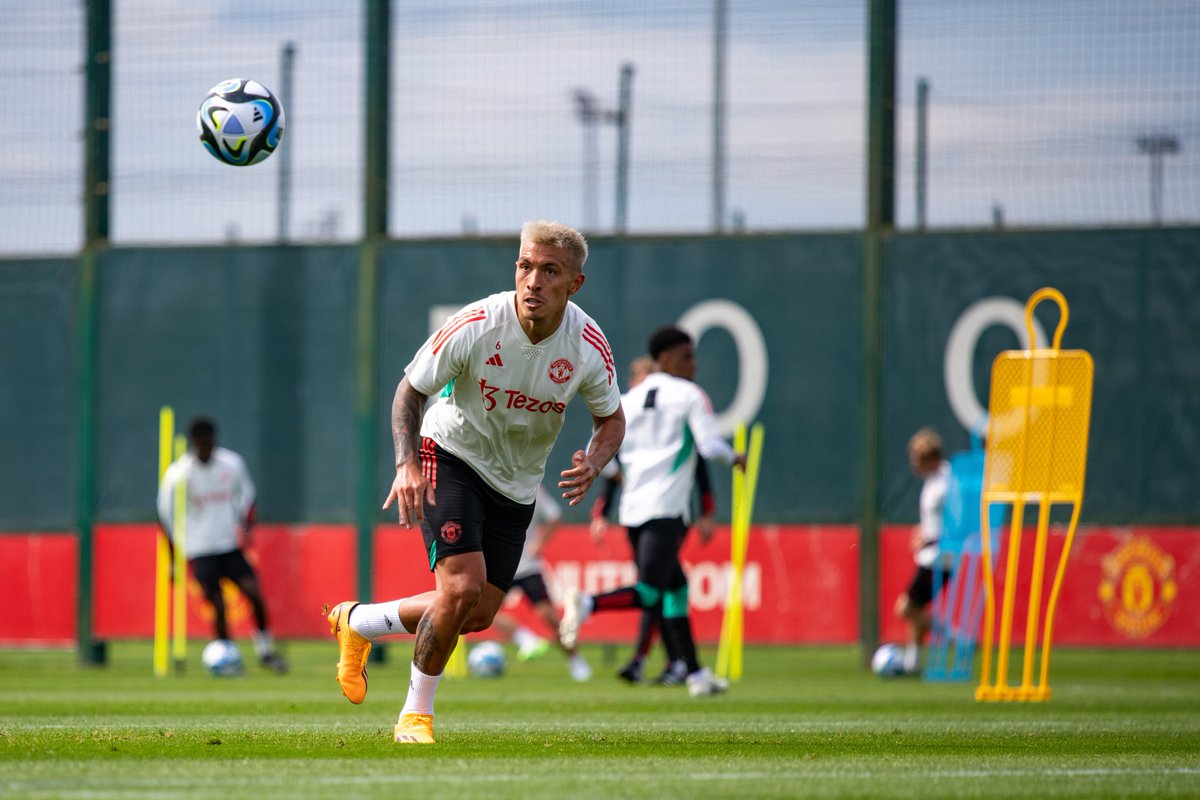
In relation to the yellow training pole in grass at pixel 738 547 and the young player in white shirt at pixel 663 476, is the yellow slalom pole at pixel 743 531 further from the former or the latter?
the young player in white shirt at pixel 663 476

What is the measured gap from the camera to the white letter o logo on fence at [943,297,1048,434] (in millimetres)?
16656

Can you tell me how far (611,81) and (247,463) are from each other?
17.5ft

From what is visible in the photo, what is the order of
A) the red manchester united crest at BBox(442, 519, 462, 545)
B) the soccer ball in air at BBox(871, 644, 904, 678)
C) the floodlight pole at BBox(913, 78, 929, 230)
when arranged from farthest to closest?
the floodlight pole at BBox(913, 78, 929, 230) → the soccer ball in air at BBox(871, 644, 904, 678) → the red manchester united crest at BBox(442, 519, 462, 545)

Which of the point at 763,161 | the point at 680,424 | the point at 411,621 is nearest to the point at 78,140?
the point at 763,161

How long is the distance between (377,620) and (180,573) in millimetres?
9747

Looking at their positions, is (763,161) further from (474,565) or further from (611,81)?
(474,565)

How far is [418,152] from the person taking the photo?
1817 centimetres

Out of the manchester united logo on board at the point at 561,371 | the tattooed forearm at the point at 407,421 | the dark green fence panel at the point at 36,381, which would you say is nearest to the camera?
the tattooed forearm at the point at 407,421

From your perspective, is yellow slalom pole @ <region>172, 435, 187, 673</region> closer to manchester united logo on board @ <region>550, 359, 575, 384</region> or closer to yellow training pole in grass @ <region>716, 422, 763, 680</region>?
yellow training pole in grass @ <region>716, 422, 763, 680</region>

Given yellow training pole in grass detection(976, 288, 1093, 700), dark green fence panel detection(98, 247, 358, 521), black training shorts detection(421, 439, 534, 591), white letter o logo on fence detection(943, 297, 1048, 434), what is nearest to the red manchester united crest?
black training shorts detection(421, 439, 534, 591)

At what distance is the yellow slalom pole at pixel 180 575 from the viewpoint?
16.5m

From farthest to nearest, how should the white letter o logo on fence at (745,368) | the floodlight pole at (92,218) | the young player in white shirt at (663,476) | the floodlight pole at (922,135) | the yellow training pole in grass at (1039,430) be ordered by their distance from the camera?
the floodlight pole at (92,218) → the white letter o logo on fence at (745,368) → the floodlight pole at (922,135) → the young player in white shirt at (663,476) → the yellow training pole in grass at (1039,430)

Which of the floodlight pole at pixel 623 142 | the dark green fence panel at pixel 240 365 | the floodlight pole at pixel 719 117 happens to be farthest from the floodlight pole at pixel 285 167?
the floodlight pole at pixel 719 117

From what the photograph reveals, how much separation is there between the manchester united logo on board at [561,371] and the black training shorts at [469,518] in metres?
0.52
